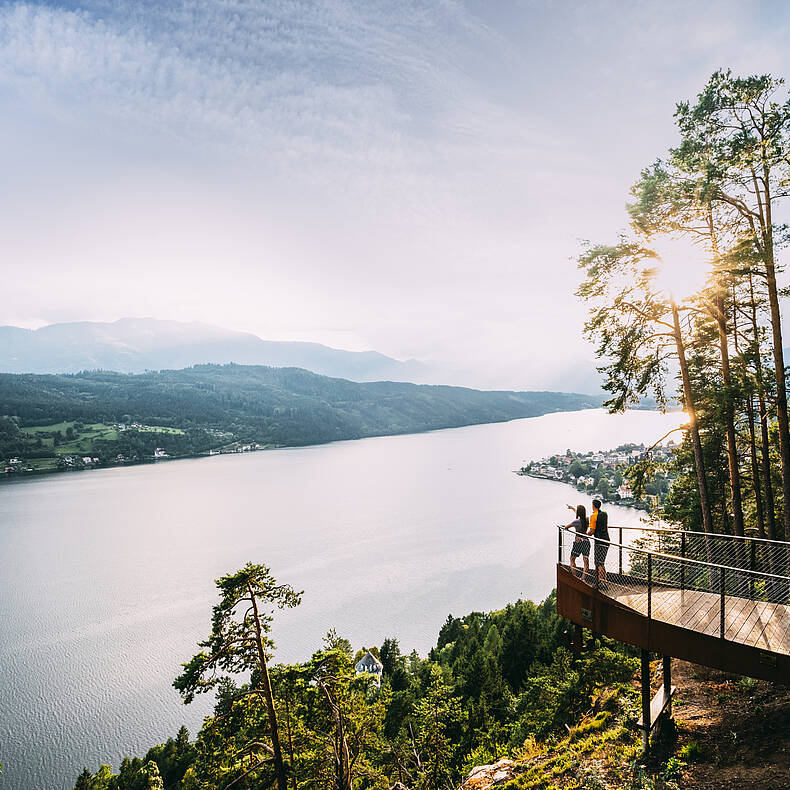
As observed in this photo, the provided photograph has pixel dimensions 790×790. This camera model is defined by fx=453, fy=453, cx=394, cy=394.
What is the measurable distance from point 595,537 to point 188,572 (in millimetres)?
52133

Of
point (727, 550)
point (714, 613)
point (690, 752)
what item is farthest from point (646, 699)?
point (727, 550)

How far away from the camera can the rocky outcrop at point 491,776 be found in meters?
9.20

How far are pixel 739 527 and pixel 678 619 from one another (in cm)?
759

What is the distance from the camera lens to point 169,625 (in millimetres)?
37094

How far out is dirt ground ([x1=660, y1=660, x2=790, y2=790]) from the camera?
5.50 m

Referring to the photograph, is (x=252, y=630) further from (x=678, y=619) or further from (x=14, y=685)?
(x=14, y=685)

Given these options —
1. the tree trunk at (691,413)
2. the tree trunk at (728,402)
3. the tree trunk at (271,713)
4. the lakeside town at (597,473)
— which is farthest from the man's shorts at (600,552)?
the lakeside town at (597,473)

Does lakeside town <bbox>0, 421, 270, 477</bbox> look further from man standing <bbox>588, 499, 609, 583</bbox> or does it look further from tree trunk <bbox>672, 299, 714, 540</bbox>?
tree trunk <bbox>672, 299, 714, 540</bbox>

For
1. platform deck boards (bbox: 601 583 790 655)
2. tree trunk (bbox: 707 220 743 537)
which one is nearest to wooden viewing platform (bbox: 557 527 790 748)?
platform deck boards (bbox: 601 583 790 655)

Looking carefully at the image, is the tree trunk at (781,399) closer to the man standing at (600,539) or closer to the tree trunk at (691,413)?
the tree trunk at (691,413)

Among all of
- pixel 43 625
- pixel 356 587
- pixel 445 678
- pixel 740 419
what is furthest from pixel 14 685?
pixel 740 419

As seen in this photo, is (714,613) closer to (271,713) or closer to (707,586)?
(707,586)

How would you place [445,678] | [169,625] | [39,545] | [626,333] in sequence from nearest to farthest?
[626,333], [445,678], [169,625], [39,545]

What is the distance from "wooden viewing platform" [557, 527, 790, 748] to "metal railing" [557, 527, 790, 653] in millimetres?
13
